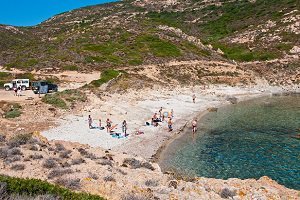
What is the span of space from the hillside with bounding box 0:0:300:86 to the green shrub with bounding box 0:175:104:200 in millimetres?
64831

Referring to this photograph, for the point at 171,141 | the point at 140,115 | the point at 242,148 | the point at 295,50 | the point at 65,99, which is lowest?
the point at 242,148

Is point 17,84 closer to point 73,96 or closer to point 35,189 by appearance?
point 73,96

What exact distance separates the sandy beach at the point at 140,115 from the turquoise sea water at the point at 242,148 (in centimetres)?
238

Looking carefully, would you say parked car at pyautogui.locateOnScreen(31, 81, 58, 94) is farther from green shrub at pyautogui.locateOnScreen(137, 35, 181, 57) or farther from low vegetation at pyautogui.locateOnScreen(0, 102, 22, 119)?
green shrub at pyautogui.locateOnScreen(137, 35, 181, 57)

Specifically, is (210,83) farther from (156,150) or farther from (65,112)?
(156,150)

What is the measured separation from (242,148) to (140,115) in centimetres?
1540

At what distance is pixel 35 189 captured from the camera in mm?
15297

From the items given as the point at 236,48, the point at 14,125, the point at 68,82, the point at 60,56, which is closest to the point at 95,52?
the point at 60,56

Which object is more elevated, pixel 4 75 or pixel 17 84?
pixel 4 75

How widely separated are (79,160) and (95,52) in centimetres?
7213

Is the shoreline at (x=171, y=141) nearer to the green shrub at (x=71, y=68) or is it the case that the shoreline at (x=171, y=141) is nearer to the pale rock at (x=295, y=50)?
the green shrub at (x=71, y=68)

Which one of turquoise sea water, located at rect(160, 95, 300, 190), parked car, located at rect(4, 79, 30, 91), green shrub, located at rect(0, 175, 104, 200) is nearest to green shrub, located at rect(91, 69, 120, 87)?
parked car, located at rect(4, 79, 30, 91)

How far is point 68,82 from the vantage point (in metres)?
66.9

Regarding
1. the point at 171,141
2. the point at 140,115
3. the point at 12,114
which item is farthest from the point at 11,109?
the point at 171,141
